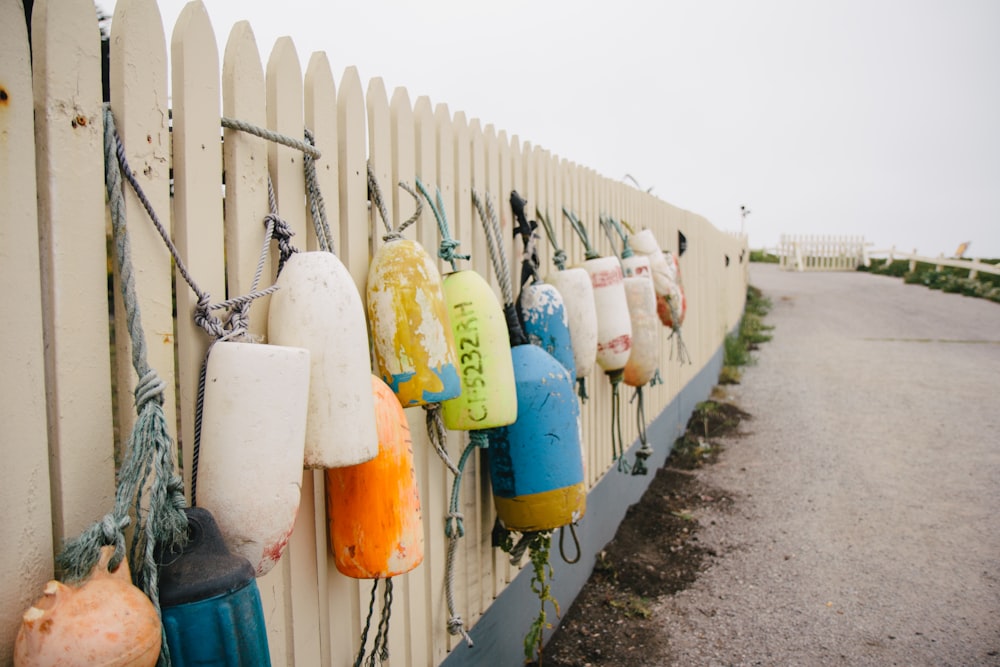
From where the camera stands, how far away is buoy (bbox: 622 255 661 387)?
135 inches

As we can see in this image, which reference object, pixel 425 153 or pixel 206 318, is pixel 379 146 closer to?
pixel 425 153

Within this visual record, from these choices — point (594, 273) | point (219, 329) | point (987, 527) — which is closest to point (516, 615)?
point (594, 273)

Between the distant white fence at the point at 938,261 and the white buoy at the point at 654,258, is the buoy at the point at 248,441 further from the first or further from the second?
the distant white fence at the point at 938,261

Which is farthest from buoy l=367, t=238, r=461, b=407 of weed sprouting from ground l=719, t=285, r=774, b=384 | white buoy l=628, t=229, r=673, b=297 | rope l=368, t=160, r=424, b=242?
weed sprouting from ground l=719, t=285, r=774, b=384

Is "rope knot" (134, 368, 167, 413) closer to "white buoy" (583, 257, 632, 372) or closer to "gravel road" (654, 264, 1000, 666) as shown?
"white buoy" (583, 257, 632, 372)

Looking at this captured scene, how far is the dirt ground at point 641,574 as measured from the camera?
2.98 m

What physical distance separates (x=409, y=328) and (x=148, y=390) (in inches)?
25.9

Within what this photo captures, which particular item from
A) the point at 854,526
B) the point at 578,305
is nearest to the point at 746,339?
the point at 854,526

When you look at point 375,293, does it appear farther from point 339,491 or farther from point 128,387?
point 128,387

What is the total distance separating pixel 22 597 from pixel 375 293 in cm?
91

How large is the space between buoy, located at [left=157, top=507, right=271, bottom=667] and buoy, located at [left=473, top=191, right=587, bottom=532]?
118 cm

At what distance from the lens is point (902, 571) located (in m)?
3.61

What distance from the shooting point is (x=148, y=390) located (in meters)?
1.06

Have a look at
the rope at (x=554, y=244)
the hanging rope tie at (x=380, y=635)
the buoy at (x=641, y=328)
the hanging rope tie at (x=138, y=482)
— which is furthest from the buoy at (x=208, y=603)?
the buoy at (x=641, y=328)
